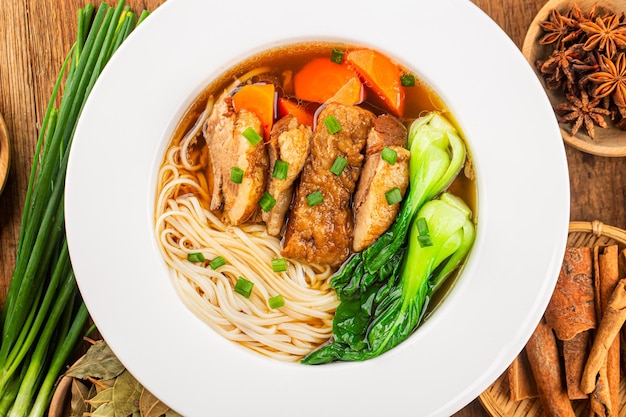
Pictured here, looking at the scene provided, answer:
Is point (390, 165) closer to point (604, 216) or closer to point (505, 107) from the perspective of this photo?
point (505, 107)

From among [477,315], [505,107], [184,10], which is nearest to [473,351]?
[477,315]

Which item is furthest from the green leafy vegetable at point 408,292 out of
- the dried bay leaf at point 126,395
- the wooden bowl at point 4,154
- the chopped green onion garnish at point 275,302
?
the wooden bowl at point 4,154

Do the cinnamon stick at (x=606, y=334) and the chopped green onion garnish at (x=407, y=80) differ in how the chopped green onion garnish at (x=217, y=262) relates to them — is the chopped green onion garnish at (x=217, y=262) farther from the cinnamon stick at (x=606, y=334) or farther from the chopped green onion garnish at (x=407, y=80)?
the cinnamon stick at (x=606, y=334)

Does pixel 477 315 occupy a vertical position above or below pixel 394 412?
above

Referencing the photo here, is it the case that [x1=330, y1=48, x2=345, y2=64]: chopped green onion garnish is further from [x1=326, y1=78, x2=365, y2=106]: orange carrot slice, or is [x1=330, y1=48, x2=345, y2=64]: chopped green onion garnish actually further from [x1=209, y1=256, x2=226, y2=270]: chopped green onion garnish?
[x1=209, y1=256, x2=226, y2=270]: chopped green onion garnish

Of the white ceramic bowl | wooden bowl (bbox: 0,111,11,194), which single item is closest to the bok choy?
the white ceramic bowl
